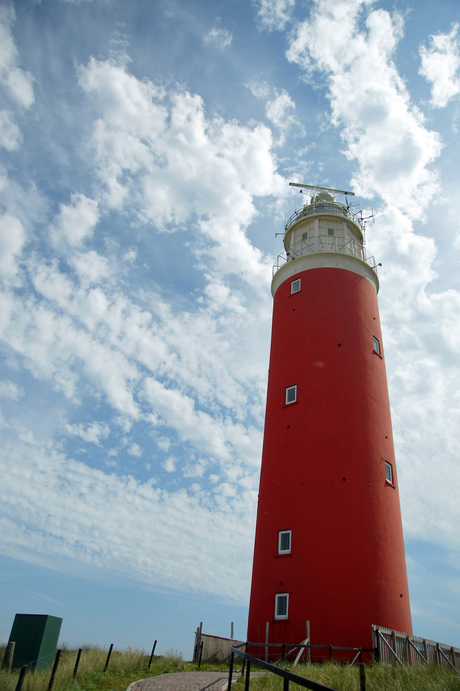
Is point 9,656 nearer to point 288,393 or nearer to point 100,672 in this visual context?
point 100,672

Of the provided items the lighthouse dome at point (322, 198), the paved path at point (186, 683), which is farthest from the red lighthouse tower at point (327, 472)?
the lighthouse dome at point (322, 198)

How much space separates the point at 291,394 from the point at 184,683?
1181 centimetres

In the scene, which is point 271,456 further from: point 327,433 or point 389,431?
point 389,431

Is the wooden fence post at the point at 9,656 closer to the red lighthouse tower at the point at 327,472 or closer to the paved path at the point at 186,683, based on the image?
the paved path at the point at 186,683

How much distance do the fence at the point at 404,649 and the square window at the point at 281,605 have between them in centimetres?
331

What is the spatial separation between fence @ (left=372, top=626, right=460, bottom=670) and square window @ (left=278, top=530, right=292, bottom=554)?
13.4 feet

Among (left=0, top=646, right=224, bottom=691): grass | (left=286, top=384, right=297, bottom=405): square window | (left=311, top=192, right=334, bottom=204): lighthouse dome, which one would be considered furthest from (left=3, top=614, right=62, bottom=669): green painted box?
(left=311, top=192, right=334, bottom=204): lighthouse dome

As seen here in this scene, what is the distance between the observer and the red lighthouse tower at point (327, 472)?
17.1 meters

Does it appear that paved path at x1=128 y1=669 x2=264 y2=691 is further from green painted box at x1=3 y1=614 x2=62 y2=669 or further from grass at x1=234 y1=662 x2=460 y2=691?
green painted box at x1=3 y1=614 x2=62 y2=669

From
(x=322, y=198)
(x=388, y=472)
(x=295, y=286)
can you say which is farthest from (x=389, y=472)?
(x=322, y=198)

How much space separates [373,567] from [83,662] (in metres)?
10.8

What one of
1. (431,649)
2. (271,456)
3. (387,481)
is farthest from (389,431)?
(431,649)

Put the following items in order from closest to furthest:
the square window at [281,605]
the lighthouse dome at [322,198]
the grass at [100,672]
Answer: the grass at [100,672] → the square window at [281,605] → the lighthouse dome at [322,198]

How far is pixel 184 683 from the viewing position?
13.6 m
